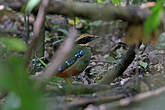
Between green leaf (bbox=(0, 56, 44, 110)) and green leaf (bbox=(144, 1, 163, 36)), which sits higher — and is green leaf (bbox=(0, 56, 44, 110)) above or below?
below

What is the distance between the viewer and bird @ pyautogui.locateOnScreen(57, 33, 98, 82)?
196 inches

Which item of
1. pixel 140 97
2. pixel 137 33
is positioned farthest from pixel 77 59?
pixel 140 97

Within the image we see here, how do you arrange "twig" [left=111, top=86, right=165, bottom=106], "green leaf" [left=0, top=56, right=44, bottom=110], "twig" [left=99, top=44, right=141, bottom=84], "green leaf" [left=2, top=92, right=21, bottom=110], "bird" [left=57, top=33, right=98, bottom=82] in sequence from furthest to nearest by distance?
"bird" [left=57, top=33, right=98, bottom=82] → "twig" [left=99, top=44, right=141, bottom=84] → "twig" [left=111, top=86, right=165, bottom=106] → "green leaf" [left=2, top=92, right=21, bottom=110] → "green leaf" [left=0, top=56, right=44, bottom=110]

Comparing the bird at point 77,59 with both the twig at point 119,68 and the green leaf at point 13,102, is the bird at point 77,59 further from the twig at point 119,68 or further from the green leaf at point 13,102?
the green leaf at point 13,102

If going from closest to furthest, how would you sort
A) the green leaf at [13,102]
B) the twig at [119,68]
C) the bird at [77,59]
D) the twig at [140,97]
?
1. the green leaf at [13,102]
2. the twig at [140,97]
3. the twig at [119,68]
4. the bird at [77,59]

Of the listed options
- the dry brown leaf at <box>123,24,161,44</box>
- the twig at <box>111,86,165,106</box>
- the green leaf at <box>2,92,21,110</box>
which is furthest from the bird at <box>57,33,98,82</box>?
the green leaf at <box>2,92,21,110</box>

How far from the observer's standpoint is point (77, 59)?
5.37 metres

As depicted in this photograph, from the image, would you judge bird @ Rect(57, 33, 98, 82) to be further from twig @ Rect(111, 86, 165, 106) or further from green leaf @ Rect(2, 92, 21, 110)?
green leaf @ Rect(2, 92, 21, 110)

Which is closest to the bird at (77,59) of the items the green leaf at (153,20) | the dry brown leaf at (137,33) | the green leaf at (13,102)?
the dry brown leaf at (137,33)

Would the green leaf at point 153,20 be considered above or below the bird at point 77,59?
above

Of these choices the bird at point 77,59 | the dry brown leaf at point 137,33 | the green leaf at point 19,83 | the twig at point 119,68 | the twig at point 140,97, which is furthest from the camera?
the bird at point 77,59

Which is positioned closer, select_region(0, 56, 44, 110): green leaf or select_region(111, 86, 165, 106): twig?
select_region(0, 56, 44, 110): green leaf

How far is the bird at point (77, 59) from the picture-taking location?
4988 millimetres

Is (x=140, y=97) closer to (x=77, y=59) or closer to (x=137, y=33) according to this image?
(x=137, y=33)
